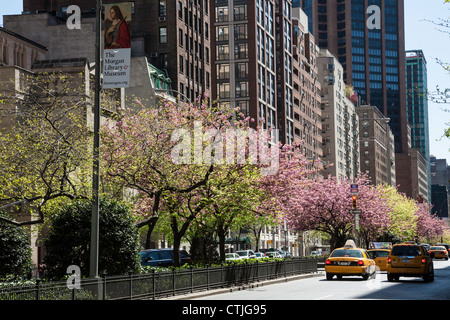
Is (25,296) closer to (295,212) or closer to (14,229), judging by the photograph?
(14,229)

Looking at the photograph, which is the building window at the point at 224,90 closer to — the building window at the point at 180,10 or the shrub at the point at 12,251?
the building window at the point at 180,10

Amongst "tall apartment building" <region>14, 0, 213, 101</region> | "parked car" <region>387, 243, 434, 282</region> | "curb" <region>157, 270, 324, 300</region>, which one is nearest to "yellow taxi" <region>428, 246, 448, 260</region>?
"tall apartment building" <region>14, 0, 213, 101</region>

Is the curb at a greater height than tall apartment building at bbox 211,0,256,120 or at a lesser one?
lesser

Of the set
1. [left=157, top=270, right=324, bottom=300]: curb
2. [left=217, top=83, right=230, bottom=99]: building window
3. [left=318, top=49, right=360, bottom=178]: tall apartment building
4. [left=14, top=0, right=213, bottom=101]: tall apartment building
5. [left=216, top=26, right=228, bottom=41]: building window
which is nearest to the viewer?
[left=157, top=270, right=324, bottom=300]: curb

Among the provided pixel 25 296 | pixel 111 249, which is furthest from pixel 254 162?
pixel 25 296

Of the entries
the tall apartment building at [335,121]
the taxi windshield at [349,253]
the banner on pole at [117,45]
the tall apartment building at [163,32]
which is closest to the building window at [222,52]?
the tall apartment building at [163,32]

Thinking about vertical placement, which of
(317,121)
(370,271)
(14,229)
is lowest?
(370,271)

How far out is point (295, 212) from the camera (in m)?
69.4

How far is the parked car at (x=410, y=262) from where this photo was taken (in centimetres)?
3531

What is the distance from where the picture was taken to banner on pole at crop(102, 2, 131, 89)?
21906mm

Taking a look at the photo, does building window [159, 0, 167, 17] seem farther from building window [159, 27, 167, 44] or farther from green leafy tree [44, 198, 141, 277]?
green leafy tree [44, 198, 141, 277]

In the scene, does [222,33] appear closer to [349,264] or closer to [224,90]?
[224,90]

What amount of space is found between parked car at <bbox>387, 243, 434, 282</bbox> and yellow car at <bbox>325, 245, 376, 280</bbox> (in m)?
1.76
